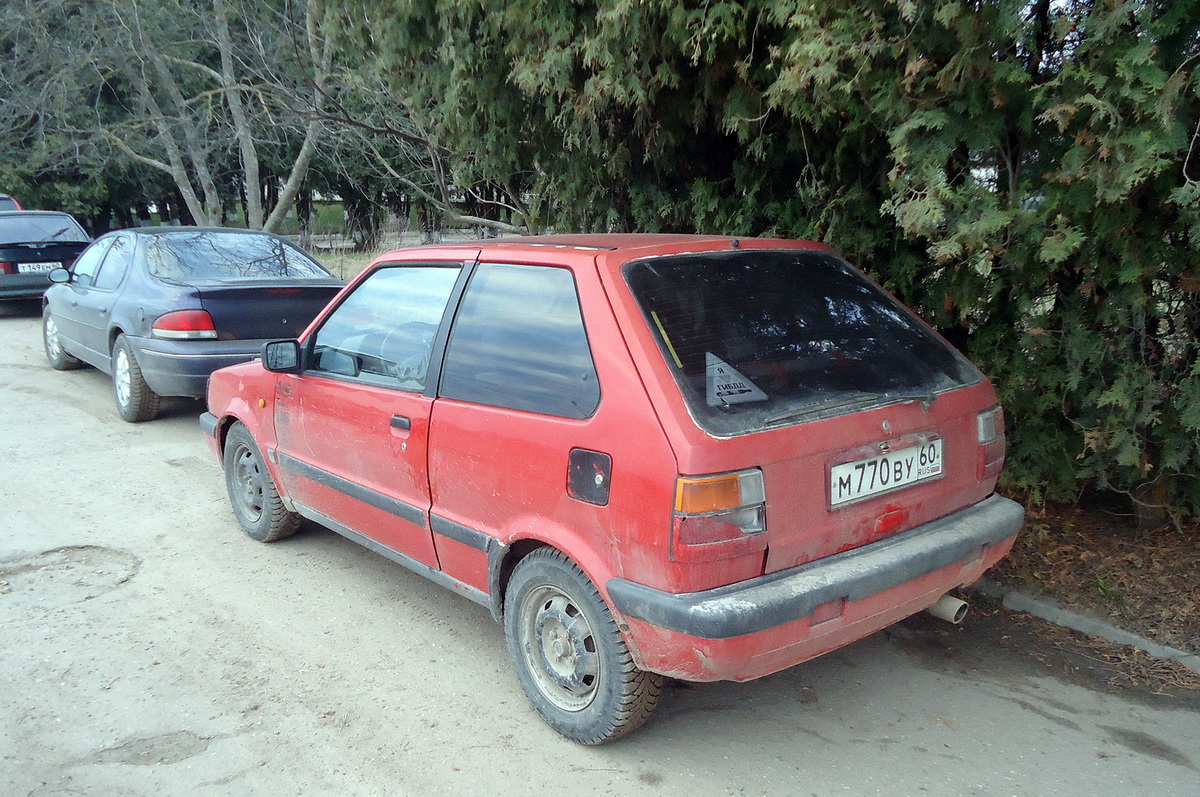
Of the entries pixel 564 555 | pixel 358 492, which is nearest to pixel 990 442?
pixel 564 555

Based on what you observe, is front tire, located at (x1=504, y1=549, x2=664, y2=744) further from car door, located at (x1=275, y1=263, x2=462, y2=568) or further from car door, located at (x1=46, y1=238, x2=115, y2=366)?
car door, located at (x1=46, y1=238, x2=115, y2=366)

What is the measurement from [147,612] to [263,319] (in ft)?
11.8

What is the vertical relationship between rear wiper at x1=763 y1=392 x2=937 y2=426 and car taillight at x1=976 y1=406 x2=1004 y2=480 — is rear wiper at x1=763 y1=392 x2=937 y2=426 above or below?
above

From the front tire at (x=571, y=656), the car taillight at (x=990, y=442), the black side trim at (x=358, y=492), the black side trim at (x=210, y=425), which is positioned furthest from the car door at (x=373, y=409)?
the car taillight at (x=990, y=442)

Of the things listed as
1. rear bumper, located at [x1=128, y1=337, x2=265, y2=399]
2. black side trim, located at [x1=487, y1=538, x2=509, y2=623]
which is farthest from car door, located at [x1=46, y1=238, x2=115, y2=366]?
black side trim, located at [x1=487, y1=538, x2=509, y2=623]

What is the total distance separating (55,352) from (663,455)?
367 inches

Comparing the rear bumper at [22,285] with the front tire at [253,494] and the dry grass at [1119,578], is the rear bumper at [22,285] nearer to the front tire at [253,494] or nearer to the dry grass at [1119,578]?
the front tire at [253,494]

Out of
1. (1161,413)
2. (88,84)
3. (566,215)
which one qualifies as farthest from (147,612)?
(88,84)

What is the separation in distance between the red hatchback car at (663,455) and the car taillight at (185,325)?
11.9ft

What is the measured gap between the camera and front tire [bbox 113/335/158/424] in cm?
735

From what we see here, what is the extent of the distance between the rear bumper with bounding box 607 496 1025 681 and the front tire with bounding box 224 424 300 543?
274 centimetres

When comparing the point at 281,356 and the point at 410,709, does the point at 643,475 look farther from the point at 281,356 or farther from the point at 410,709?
the point at 281,356

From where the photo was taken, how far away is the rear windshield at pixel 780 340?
2834 millimetres

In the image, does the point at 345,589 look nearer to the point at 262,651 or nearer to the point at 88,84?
the point at 262,651
